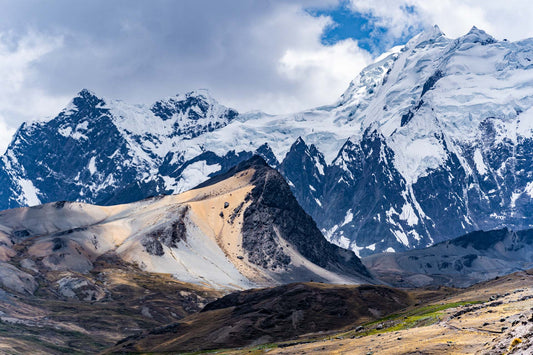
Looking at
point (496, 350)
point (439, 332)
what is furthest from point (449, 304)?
point (496, 350)

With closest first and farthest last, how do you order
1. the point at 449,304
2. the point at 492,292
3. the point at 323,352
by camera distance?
the point at 323,352 → the point at 449,304 → the point at 492,292

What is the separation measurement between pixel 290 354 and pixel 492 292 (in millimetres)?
77636

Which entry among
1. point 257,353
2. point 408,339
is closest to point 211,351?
point 257,353

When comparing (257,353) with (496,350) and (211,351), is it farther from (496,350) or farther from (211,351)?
(496,350)

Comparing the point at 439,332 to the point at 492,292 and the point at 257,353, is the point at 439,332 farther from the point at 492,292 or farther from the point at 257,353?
the point at 492,292

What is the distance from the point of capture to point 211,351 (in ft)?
653

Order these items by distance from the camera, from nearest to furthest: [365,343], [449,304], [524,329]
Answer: [524,329]
[365,343]
[449,304]

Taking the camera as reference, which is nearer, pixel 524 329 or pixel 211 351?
pixel 524 329

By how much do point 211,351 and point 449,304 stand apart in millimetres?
63732

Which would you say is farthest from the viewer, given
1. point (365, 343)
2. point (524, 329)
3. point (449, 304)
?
point (449, 304)

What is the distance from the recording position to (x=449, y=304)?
179 m

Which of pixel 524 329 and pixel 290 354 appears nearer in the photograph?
pixel 524 329

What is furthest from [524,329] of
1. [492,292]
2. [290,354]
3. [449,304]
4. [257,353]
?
[492,292]

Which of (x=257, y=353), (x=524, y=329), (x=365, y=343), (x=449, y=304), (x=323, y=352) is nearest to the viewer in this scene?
(x=524, y=329)
